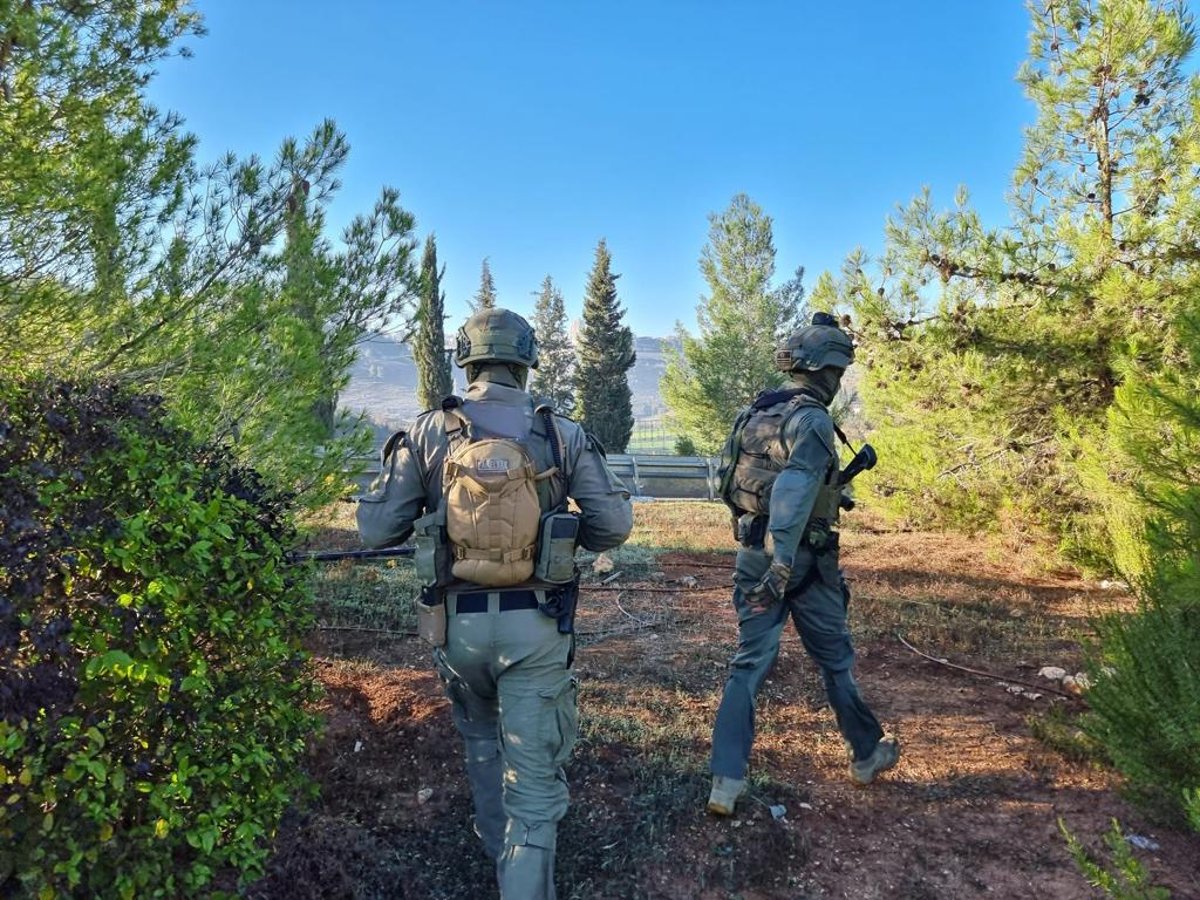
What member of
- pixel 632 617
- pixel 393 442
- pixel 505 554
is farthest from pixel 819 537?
pixel 632 617

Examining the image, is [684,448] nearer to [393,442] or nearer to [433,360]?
[433,360]

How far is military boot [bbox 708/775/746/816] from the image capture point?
2.93 metres

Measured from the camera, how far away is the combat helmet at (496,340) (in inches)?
103

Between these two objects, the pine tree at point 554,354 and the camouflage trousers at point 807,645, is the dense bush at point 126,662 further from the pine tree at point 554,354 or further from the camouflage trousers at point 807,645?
the pine tree at point 554,354

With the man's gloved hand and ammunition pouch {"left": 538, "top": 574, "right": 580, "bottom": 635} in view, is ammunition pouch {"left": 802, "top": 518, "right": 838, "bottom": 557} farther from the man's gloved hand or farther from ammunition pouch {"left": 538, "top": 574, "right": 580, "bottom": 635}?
ammunition pouch {"left": 538, "top": 574, "right": 580, "bottom": 635}

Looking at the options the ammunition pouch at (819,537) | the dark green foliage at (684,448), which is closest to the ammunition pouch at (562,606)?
the ammunition pouch at (819,537)

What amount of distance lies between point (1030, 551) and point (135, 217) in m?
8.67

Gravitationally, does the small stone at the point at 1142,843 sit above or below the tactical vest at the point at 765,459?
below

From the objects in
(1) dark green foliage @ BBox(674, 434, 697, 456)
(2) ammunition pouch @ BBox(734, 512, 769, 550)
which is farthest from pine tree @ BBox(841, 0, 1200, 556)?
(1) dark green foliage @ BBox(674, 434, 697, 456)

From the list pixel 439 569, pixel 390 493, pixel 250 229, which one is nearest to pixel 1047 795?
pixel 439 569

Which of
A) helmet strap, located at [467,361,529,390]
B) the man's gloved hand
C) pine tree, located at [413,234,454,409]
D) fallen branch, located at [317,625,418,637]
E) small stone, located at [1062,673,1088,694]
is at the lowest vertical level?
fallen branch, located at [317,625,418,637]

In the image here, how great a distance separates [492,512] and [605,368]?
29.9 metres

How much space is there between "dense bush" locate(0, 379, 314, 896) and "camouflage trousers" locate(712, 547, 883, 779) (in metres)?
1.71

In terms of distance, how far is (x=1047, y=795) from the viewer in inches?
124
